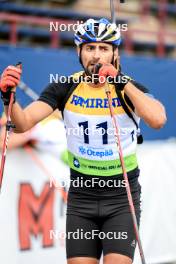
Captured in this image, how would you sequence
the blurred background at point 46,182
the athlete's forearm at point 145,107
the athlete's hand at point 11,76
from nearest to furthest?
the athlete's hand at point 11,76 → the athlete's forearm at point 145,107 → the blurred background at point 46,182

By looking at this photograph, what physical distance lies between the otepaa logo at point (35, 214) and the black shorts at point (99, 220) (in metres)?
1.66

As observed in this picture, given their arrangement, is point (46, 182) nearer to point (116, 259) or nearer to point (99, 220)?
point (99, 220)

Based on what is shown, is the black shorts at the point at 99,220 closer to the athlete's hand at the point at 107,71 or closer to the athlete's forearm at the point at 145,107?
the athlete's forearm at the point at 145,107

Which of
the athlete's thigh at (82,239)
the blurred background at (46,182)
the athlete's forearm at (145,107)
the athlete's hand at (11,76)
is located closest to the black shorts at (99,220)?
the athlete's thigh at (82,239)

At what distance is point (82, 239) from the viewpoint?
395 cm

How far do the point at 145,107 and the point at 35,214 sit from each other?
2.45 m

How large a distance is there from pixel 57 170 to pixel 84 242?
2111 mm

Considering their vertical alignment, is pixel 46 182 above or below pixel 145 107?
below

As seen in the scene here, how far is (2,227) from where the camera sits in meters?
5.48

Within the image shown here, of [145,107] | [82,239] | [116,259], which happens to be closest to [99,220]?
[82,239]

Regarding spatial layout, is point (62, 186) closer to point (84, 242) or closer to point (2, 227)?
point (2, 227)

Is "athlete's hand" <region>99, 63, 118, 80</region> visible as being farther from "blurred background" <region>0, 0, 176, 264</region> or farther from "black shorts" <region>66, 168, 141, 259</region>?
"blurred background" <region>0, 0, 176, 264</region>

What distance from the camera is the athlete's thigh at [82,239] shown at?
12.9 feet

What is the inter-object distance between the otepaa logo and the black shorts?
1.66 m
